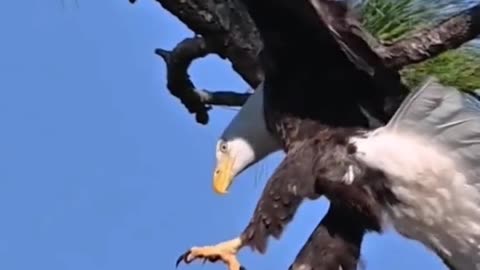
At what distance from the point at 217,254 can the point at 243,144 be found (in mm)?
234

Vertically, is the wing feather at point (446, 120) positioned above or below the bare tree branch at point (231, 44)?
below

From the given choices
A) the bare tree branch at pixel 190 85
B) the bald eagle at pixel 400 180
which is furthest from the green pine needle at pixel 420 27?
the bare tree branch at pixel 190 85

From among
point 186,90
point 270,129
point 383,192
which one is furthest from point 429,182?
point 186,90

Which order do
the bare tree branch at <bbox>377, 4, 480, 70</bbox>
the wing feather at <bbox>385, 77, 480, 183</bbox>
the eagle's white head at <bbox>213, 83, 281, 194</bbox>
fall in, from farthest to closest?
the eagle's white head at <bbox>213, 83, 281, 194</bbox>, the wing feather at <bbox>385, 77, 480, 183</bbox>, the bare tree branch at <bbox>377, 4, 480, 70</bbox>

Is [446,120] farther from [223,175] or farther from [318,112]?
[223,175]

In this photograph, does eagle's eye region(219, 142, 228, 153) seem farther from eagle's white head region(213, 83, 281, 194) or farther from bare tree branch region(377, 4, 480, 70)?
bare tree branch region(377, 4, 480, 70)

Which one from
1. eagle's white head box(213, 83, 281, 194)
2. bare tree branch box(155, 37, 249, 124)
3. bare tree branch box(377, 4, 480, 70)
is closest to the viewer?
bare tree branch box(377, 4, 480, 70)

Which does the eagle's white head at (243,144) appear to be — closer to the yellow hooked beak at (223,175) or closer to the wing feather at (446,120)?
the yellow hooked beak at (223,175)

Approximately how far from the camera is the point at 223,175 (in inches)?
118

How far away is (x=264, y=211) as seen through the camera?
2.84 meters

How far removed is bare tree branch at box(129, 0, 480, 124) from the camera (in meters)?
2.68

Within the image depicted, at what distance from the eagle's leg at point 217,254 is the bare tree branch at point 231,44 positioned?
12.1 inches

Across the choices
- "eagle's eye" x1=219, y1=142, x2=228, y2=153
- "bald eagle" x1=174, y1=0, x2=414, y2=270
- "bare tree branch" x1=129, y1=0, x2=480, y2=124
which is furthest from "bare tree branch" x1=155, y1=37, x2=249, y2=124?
"bald eagle" x1=174, y1=0, x2=414, y2=270

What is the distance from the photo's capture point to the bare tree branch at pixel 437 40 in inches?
104
